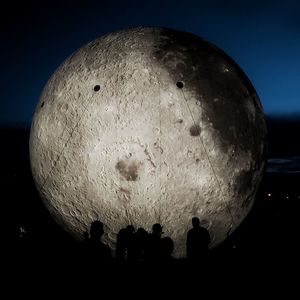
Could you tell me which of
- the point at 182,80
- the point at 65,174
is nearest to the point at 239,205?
the point at 182,80

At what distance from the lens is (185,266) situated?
455 cm

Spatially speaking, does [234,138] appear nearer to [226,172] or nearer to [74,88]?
[226,172]

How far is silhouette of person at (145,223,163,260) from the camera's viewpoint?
4168 mm

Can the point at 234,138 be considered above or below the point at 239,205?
above

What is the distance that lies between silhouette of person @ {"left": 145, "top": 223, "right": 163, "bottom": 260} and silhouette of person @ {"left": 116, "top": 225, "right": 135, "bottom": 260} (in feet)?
0.82

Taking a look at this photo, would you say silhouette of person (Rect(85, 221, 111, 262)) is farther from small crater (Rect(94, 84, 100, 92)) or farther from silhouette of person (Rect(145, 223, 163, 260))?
small crater (Rect(94, 84, 100, 92))

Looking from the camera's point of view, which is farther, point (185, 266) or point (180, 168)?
point (185, 266)

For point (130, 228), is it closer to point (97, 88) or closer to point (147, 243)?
point (147, 243)

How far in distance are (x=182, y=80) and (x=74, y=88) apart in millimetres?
1521

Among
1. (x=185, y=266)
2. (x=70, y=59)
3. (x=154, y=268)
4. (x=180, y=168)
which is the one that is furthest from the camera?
(x=70, y=59)

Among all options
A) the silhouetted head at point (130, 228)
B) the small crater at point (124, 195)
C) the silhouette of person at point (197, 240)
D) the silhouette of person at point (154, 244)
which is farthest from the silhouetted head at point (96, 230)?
the silhouette of person at point (197, 240)

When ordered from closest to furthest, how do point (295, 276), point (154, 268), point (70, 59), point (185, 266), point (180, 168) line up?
point (180, 168), point (154, 268), point (185, 266), point (70, 59), point (295, 276)

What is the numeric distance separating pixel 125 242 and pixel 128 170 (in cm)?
108

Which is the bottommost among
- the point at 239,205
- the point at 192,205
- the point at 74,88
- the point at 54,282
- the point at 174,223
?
the point at 54,282
